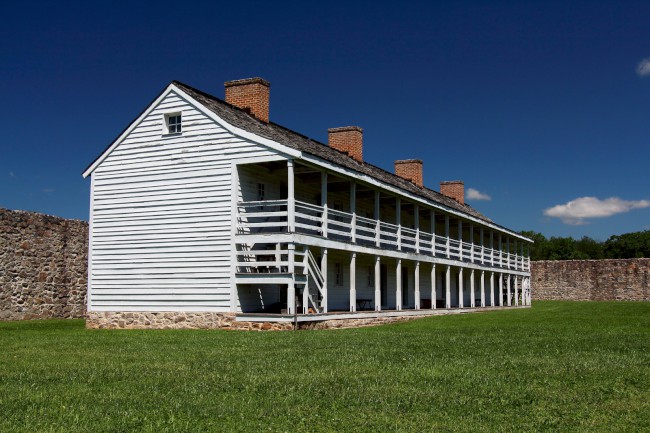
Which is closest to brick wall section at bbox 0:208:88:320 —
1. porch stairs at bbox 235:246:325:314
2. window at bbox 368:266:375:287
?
porch stairs at bbox 235:246:325:314

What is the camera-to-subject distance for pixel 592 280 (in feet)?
174

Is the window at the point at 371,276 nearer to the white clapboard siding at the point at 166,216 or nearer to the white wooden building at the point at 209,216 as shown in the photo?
the white wooden building at the point at 209,216

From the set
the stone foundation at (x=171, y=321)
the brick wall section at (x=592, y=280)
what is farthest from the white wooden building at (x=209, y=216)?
the brick wall section at (x=592, y=280)

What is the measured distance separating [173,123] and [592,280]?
3864 centimetres

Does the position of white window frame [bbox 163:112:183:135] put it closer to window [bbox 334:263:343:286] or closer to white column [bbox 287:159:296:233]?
white column [bbox 287:159:296:233]

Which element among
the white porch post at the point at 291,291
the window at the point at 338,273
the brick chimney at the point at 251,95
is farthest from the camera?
the window at the point at 338,273

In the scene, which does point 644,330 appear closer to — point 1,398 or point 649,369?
point 649,369

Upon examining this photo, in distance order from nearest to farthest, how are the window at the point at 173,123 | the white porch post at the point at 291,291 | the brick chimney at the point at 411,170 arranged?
the white porch post at the point at 291,291 < the window at the point at 173,123 < the brick chimney at the point at 411,170

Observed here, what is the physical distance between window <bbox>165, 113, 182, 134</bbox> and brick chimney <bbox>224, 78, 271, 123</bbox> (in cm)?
333

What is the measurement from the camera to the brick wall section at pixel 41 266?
24.4 m

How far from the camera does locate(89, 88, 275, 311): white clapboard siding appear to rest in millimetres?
21234

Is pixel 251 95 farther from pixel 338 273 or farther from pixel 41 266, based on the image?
pixel 41 266

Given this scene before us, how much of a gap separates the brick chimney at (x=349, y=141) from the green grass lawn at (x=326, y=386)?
17758mm

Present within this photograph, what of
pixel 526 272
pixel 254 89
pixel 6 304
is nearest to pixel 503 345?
pixel 254 89
